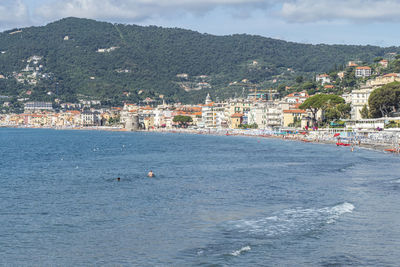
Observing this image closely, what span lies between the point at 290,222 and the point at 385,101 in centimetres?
9487

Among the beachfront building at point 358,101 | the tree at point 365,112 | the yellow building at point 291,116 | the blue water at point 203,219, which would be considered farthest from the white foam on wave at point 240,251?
the yellow building at point 291,116

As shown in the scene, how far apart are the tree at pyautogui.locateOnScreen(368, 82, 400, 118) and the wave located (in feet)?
293

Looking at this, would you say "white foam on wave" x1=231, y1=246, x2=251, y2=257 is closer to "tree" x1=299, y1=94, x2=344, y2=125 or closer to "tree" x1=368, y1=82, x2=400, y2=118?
"tree" x1=368, y1=82, x2=400, y2=118

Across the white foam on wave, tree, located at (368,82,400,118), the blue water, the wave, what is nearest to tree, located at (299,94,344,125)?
tree, located at (368,82,400,118)

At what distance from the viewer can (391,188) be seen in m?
41.3

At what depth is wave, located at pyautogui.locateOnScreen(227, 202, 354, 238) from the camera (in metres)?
27.8

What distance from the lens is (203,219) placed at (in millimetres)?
30812

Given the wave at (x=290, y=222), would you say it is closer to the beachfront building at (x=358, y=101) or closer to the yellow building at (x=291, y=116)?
the beachfront building at (x=358, y=101)

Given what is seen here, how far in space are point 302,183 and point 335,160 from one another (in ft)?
81.9

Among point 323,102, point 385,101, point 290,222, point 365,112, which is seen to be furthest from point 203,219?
point 323,102

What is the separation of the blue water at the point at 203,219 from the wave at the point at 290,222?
0.17 feet

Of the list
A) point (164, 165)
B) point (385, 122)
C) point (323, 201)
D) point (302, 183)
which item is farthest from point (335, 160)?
point (385, 122)

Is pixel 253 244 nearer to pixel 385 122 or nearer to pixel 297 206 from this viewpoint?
pixel 297 206

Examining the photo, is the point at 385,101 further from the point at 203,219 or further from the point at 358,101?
the point at 203,219
